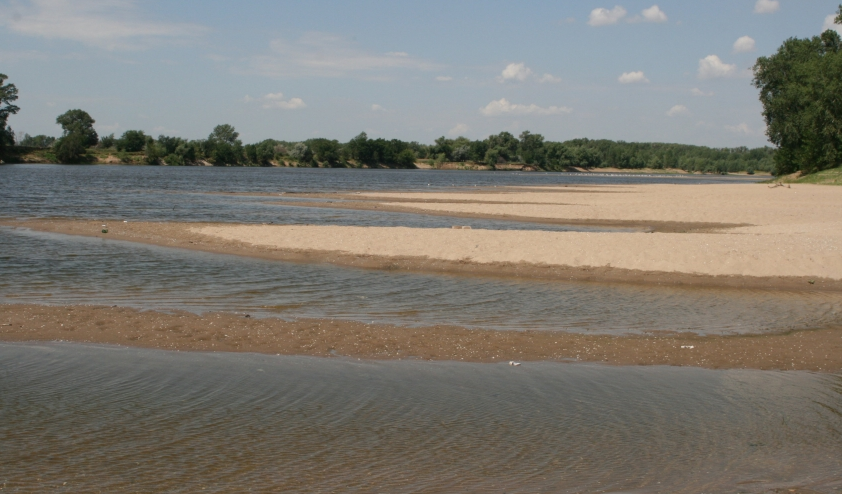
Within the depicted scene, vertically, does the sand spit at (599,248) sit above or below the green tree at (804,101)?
below

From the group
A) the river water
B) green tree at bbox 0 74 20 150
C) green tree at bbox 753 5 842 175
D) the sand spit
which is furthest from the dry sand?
green tree at bbox 0 74 20 150

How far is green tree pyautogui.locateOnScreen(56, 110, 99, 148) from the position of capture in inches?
6949

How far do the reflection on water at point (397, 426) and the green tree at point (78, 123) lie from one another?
185949mm

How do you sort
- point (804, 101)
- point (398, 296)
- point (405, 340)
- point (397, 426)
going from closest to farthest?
point (397, 426)
point (405, 340)
point (398, 296)
point (804, 101)

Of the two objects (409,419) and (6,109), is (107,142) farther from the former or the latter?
(409,419)

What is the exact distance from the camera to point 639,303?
14.6m

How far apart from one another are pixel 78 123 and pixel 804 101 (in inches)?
6532

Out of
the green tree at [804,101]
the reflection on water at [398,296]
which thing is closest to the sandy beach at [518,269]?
the reflection on water at [398,296]

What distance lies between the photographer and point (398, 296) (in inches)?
575

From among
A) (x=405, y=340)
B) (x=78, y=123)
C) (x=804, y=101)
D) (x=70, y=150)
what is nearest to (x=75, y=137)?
(x=70, y=150)

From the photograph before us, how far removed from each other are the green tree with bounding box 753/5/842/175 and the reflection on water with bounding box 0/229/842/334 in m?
61.8

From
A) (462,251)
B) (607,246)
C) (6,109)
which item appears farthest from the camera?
(6,109)

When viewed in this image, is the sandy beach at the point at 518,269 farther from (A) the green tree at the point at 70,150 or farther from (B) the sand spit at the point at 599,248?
(A) the green tree at the point at 70,150

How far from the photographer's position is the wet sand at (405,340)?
1017 cm
